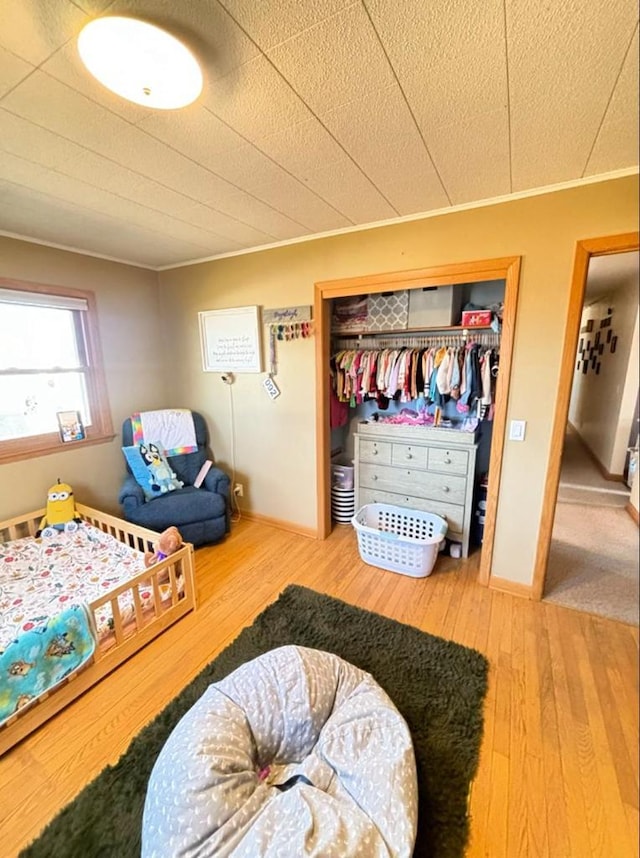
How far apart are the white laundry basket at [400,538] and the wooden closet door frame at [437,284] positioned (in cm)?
33

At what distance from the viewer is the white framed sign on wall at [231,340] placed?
9.87 feet

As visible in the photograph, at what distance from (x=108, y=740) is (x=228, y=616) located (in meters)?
0.77

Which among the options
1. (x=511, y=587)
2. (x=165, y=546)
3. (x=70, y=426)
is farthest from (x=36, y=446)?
(x=511, y=587)

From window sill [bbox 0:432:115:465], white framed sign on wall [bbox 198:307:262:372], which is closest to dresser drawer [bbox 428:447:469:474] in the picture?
white framed sign on wall [bbox 198:307:262:372]

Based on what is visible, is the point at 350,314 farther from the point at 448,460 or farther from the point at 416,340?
the point at 448,460

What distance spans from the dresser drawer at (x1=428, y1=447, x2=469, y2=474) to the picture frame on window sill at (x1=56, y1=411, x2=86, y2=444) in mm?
2686

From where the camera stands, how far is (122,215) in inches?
86.1

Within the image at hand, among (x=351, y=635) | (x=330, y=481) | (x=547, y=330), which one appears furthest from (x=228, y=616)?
(x=547, y=330)

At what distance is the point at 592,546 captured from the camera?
3.97 ft

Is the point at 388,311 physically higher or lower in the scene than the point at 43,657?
higher

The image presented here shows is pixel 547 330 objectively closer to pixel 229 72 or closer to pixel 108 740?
pixel 229 72

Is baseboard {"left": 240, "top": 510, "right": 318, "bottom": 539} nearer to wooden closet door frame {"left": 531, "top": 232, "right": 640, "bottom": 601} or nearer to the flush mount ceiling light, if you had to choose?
wooden closet door frame {"left": 531, "top": 232, "right": 640, "bottom": 601}

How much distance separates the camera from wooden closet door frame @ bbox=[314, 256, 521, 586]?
82.3 inches

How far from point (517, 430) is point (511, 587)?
1007 mm
